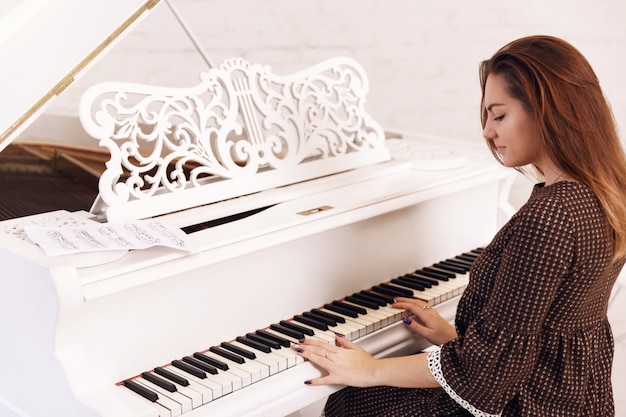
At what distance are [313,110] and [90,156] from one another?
36.3 inches

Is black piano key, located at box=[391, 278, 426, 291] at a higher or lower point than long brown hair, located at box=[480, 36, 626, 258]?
lower

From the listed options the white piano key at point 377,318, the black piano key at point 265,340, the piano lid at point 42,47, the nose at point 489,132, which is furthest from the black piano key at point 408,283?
the piano lid at point 42,47

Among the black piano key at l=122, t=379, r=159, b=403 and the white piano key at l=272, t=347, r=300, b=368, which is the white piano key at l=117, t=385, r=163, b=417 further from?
the white piano key at l=272, t=347, r=300, b=368

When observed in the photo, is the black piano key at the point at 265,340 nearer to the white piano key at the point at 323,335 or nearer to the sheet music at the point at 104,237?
the white piano key at the point at 323,335

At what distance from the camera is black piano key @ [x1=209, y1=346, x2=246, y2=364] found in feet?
6.62

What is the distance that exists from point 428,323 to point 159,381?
822 mm

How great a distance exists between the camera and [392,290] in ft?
8.23

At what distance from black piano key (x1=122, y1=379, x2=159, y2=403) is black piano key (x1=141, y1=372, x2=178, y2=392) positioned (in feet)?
0.12

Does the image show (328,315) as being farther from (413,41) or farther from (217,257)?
(413,41)

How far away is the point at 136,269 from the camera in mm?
1893

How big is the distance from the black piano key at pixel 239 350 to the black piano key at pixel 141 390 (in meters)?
0.28

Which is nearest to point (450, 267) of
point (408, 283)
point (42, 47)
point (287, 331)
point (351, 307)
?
point (408, 283)

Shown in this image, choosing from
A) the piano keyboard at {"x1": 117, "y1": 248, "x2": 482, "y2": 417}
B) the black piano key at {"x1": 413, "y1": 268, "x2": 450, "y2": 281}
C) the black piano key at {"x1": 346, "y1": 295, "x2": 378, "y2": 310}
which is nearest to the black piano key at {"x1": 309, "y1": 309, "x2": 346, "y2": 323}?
the piano keyboard at {"x1": 117, "y1": 248, "x2": 482, "y2": 417}

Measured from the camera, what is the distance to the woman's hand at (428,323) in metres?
2.33
